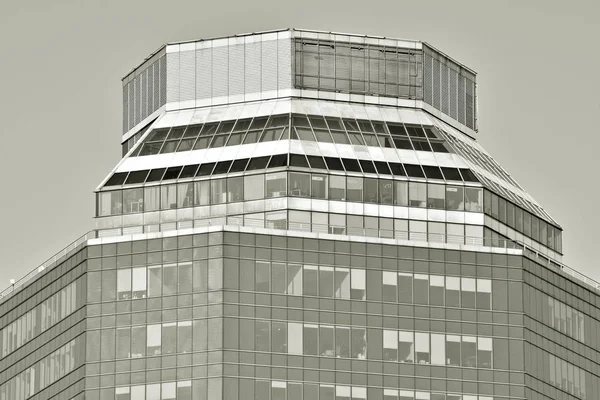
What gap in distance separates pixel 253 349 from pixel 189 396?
641cm

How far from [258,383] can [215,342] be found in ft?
15.8

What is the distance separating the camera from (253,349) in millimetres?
199875

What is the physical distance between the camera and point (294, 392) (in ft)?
Result: 655

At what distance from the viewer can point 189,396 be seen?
19875 cm

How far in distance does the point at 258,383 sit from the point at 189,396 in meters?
5.63

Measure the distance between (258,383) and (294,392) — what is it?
3117mm

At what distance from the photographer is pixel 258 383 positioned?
19888cm

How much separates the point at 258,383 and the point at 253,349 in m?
2.88

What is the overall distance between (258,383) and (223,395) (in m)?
3.20

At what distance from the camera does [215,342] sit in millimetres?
199625

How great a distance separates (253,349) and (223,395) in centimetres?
485
